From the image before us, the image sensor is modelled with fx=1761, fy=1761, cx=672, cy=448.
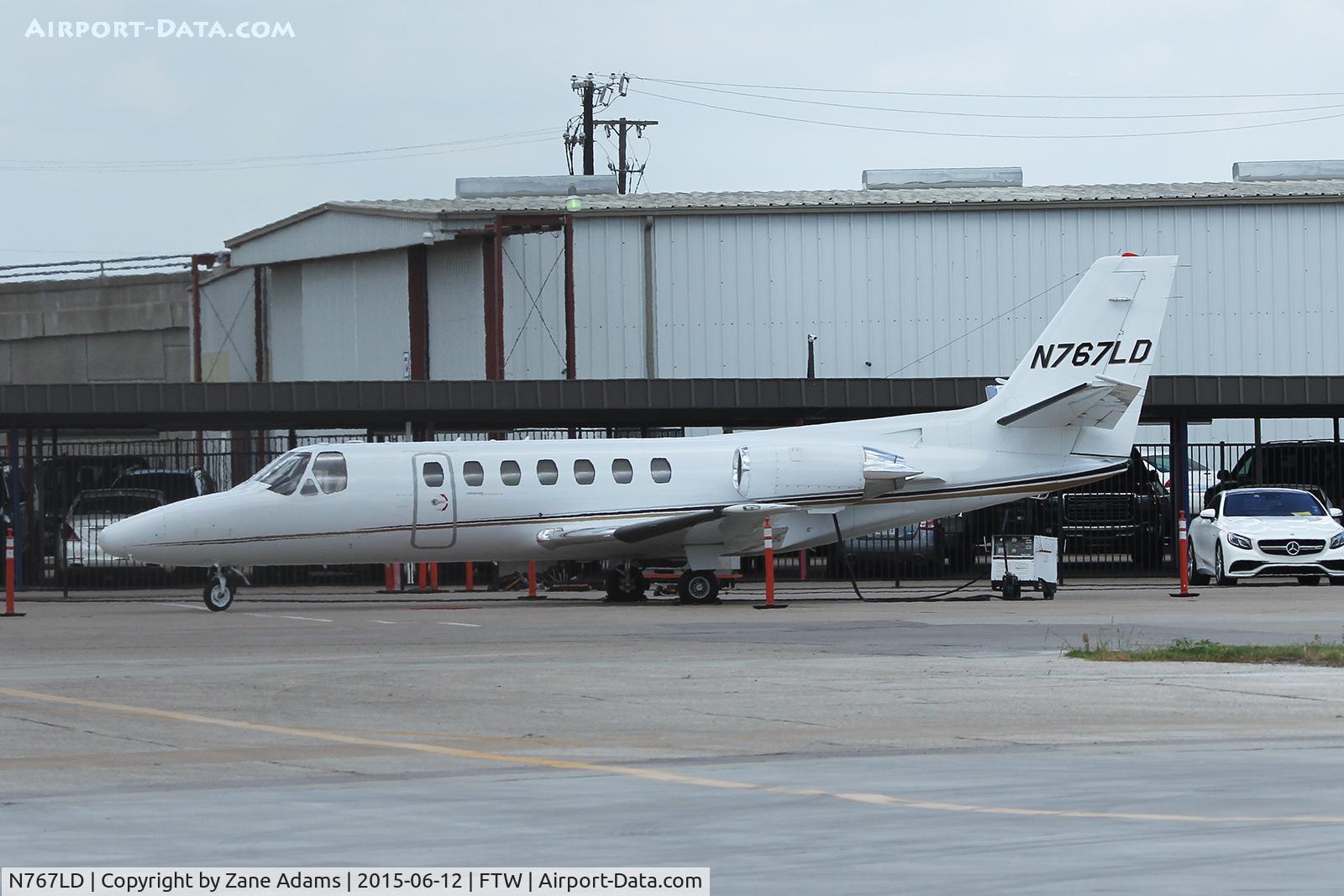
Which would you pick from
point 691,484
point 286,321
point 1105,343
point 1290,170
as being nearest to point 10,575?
point 691,484

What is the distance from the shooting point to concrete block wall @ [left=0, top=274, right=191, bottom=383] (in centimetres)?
6381

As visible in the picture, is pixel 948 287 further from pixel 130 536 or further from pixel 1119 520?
pixel 130 536

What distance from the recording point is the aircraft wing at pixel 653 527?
26.0 meters

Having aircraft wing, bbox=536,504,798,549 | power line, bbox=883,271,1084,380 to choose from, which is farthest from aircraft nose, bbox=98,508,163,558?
power line, bbox=883,271,1084,380

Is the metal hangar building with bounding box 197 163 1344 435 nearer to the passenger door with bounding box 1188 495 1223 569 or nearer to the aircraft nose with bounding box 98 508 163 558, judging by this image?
the passenger door with bounding box 1188 495 1223 569

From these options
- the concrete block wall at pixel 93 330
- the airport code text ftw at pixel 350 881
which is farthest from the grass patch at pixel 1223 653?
the concrete block wall at pixel 93 330

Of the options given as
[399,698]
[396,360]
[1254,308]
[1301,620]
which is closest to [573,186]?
[396,360]

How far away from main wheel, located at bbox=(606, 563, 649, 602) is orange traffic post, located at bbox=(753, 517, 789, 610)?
2.47 meters

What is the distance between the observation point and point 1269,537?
29.5m

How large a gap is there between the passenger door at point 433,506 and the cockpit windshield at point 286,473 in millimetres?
1642

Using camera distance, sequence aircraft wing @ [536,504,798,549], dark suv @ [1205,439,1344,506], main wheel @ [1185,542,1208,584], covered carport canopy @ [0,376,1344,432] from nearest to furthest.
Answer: aircraft wing @ [536,504,798,549], main wheel @ [1185,542,1208,584], covered carport canopy @ [0,376,1344,432], dark suv @ [1205,439,1344,506]

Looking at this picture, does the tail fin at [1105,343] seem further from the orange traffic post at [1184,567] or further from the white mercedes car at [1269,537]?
the white mercedes car at [1269,537]

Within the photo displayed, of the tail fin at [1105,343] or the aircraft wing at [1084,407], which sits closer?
the aircraft wing at [1084,407]

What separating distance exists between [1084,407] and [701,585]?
6545mm
